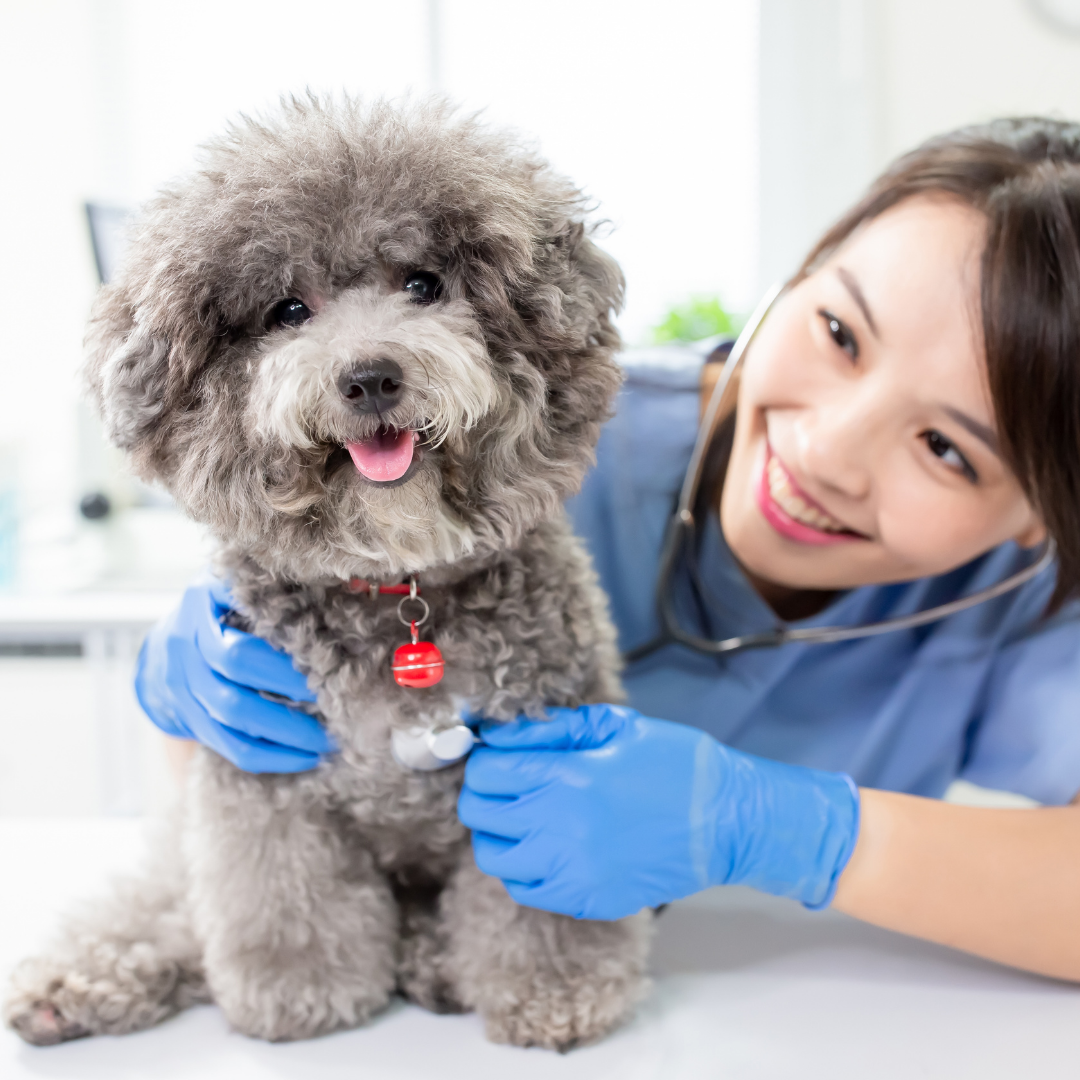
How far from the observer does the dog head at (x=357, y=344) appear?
0.68 meters

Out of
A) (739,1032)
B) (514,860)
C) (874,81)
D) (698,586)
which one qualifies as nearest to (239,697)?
(514,860)

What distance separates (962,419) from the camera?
0.97 meters

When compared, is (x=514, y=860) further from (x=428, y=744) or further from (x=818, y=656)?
(x=818, y=656)

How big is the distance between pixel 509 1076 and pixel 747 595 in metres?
0.71

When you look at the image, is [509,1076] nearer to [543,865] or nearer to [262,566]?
[543,865]

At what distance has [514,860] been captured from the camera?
853mm

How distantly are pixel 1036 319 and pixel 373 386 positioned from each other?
69 centimetres

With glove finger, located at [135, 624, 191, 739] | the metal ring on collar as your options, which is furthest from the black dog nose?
glove finger, located at [135, 624, 191, 739]

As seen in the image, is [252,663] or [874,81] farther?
Answer: [874,81]

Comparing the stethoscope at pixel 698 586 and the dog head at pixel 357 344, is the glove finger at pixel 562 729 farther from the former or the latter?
the stethoscope at pixel 698 586

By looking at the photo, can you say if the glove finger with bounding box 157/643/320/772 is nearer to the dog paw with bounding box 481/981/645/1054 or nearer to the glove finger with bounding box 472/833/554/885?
the glove finger with bounding box 472/833/554/885

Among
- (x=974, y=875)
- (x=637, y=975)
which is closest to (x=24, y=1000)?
(x=637, y=975)

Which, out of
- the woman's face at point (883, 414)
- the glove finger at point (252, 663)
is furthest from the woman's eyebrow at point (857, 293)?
the glove finger at point (252, 663)

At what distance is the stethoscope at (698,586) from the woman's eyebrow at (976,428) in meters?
0.26
